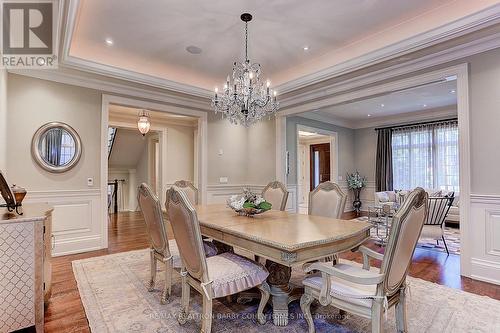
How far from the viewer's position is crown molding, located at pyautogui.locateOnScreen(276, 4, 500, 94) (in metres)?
2.54

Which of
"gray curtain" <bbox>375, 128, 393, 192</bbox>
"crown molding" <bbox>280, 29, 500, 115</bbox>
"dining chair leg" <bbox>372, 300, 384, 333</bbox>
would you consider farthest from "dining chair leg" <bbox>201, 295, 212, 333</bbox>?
"gray curtain" <bbox>375, 128, 393, 192</bbox>

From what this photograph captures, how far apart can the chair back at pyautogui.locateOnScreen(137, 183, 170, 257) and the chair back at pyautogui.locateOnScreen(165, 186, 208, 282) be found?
1.24 ft

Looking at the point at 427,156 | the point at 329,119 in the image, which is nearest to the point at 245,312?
the point at 329,119

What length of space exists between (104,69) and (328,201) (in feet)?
11.6

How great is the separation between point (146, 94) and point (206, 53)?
1431 millimetres

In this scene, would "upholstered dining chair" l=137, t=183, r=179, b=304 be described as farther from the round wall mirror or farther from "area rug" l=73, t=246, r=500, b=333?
the round wall mirror

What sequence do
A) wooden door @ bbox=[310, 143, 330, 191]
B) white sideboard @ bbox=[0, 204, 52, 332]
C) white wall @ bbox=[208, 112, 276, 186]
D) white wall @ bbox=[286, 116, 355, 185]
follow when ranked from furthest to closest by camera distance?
1. wooden door @ bbox=[310, 143, 330, 191]
2. white wall @ bbox=[286, 116, 355, 185]
3. white wall @ bbox=[208, 112, 276, 186]
4. white sideboard @ bbox=[0, 204, 52, 332]

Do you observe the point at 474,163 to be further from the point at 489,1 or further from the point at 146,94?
the point at 146,94

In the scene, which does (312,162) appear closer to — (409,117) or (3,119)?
(409,117)

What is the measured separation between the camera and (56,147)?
3793mm

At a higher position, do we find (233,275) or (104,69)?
(104,69)

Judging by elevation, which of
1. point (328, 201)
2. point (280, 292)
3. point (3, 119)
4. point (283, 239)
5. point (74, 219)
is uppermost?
point (3, 119)

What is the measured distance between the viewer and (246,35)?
3.32m

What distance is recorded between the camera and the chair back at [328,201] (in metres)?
2.85
